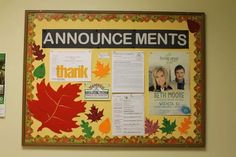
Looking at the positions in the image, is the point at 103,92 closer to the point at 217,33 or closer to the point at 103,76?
the point at 103,76

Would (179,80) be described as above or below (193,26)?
below

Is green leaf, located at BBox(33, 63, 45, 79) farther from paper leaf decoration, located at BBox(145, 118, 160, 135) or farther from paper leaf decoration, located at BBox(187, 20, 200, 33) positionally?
paper leaf decoration, located at BBox(187, 20, 200, 33)

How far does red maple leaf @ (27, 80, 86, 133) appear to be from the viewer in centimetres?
181

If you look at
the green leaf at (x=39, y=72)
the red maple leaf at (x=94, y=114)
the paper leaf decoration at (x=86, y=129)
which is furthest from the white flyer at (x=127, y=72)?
the green leaf at (x=39, y=72)

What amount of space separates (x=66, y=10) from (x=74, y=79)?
423 millimetres

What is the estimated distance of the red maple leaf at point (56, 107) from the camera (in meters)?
1.81

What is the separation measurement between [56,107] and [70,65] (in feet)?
0.87

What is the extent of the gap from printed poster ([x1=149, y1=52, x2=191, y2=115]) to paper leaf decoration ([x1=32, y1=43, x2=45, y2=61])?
656 mm

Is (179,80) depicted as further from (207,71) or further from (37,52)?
(37,52)

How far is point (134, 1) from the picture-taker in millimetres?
1873

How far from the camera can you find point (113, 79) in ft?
6.01

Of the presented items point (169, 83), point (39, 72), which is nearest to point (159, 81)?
point (169, 83)

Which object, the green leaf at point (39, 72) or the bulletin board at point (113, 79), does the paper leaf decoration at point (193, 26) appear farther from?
the green leaf at point (39, 72)

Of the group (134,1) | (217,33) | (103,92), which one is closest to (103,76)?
(103,92)
